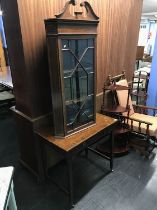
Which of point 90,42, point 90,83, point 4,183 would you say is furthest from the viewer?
point 90,83

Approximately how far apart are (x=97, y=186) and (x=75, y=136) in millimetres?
712

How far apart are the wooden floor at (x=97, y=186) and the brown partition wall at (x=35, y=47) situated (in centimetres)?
31

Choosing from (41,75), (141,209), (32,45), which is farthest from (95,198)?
(32,45)

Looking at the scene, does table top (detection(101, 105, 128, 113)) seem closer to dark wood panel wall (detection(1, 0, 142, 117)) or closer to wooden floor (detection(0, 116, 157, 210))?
dark wood panel wall (detection(1, 0, 142, 117))

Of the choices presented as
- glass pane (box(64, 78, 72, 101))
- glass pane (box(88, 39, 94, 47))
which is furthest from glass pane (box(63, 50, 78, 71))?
glass pane (box(88, 39, 94, 47))

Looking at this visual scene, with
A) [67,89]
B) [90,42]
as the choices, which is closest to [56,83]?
[67,89]

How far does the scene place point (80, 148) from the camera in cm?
163

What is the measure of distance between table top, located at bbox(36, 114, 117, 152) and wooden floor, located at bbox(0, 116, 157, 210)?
2.19ft

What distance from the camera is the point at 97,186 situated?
6.57 ft

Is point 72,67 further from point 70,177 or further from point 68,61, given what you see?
point 70,177

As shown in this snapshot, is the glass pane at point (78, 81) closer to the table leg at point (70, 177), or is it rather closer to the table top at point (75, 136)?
the table top at point (75, 136)

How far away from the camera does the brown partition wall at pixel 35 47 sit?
152 cm

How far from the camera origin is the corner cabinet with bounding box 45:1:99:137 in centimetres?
142

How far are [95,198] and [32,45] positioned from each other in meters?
1.62
